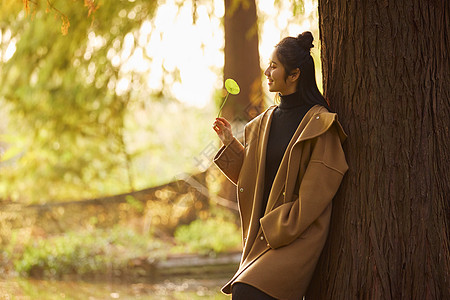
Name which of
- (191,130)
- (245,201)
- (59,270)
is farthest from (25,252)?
(191,130)

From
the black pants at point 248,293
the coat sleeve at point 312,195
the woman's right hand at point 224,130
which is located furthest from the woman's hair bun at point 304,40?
the black pants at point 248,293

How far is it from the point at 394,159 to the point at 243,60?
15.9ft

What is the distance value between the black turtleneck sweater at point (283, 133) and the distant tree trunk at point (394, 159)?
0.24 metres

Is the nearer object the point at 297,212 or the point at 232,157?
the point at 297,212

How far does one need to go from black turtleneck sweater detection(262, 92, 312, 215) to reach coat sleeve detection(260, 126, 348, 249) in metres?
0.21

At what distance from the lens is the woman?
9.41 ft

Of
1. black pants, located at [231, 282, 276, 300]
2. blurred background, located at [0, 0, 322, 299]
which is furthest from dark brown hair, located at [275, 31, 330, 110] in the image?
blurred background, located at [0, 0, 322, 299]

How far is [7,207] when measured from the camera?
930 centimetres

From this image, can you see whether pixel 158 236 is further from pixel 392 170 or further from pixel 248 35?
pixel 392 170

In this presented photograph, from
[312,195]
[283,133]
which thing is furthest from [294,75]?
[312,195]

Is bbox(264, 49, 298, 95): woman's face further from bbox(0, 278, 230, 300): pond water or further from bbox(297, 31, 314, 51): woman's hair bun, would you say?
bbox(0, 278, 230, 300): pond water

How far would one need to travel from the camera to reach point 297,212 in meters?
2.88

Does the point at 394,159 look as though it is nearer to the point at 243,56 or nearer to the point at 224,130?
the point at 224,130

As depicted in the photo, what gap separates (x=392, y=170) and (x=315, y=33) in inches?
181
